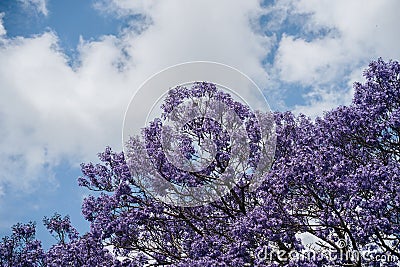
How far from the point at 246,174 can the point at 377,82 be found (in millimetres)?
4492

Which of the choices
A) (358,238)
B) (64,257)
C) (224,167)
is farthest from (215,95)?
(64,257)

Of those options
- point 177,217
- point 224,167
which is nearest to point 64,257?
point 177,217

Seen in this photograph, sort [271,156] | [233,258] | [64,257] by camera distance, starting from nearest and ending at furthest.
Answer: [233,258]
[271,156]
[64,257]

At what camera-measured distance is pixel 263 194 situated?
38.1 ft

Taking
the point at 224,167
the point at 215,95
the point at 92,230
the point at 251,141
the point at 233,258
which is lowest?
the point at 233,258

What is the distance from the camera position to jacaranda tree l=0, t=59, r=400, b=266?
10.6m

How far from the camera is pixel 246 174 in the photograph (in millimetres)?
13023

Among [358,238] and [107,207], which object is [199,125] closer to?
[107,207]

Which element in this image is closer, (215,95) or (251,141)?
(251,141)

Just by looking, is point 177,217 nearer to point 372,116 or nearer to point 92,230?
point 92,230

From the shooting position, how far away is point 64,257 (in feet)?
51.4

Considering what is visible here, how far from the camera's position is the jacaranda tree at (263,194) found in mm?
10625

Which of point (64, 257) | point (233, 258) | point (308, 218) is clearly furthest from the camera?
point (64, 257)

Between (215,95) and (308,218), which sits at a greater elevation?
(215,95)
